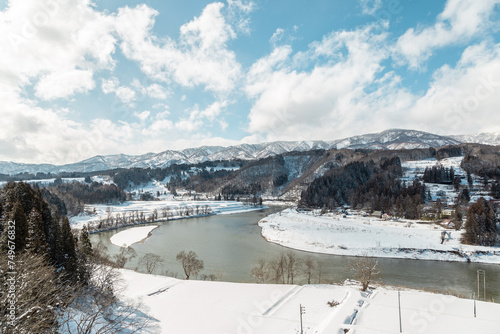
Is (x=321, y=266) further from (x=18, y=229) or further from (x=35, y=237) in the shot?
(x=18, y=229)

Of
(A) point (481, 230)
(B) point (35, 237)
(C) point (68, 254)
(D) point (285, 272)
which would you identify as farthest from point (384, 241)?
(B) point (35, 237)

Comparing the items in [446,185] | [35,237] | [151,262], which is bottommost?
[151,262]

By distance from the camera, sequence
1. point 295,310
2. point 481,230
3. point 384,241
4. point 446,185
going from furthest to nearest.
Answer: point 446,185
point 384,241
point 481,230
point 295,310

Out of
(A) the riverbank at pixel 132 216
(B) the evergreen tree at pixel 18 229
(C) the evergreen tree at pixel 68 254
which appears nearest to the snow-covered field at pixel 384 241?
(C) the evergreen tree at pixel 68 254

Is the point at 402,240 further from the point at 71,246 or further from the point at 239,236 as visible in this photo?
the point at 71,246

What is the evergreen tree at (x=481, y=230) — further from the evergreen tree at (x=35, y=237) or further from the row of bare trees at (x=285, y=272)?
the evergreen tree at (x=35, y=237)

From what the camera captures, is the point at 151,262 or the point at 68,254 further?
the point at 151,262
